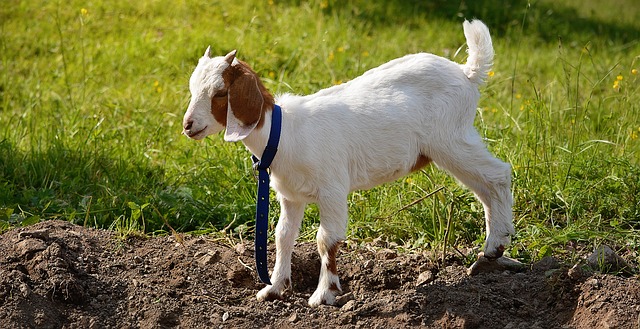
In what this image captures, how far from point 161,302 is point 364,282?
104 centimetres

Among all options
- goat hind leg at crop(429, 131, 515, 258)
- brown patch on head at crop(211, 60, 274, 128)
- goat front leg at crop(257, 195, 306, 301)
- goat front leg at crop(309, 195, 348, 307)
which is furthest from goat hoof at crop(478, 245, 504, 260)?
brown patch on head at crop(211, 60, 274, 128)

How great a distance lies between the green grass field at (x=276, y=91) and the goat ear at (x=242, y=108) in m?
1.38

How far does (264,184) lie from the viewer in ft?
13.2

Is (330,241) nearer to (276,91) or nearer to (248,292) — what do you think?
(248,292)

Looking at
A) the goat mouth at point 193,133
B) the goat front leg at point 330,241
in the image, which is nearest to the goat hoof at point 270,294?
the goat front leg at point 330,241

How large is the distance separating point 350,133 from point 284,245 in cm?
62

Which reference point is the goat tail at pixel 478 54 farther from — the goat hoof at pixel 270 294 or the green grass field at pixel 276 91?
the goat hoof at pixel 270 294

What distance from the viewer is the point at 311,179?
13.1 ft

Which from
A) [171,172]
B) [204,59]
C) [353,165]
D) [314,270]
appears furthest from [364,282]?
[171,172]

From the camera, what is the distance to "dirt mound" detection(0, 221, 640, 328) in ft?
12.8

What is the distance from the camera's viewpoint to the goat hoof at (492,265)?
14.6 feet

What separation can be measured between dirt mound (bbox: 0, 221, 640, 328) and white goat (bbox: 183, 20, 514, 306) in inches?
8.4

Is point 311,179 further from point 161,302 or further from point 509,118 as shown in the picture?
point 509,118

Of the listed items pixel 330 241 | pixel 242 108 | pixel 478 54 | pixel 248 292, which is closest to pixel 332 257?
pixel 330 241
